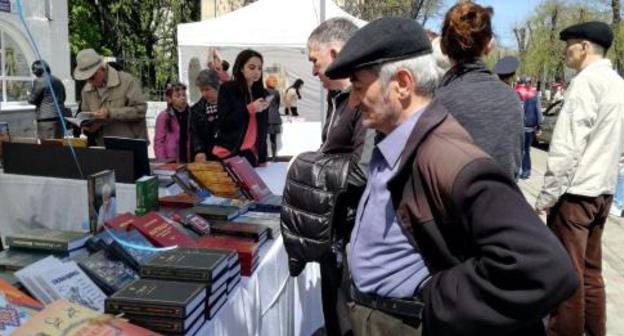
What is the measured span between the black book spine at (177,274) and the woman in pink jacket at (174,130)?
349 cm

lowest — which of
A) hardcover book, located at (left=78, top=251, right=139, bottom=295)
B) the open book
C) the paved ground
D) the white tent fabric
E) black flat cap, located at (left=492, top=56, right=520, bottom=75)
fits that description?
the paved ground

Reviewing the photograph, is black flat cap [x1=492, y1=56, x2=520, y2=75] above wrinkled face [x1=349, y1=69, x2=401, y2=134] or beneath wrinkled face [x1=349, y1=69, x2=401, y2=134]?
above

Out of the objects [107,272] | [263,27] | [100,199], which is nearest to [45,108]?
[263,27]

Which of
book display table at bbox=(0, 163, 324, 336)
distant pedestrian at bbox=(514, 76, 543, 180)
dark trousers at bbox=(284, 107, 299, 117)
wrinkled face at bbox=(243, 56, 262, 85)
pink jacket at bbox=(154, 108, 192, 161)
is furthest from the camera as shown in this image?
dark trousers at bbox=(284, 107, 299, 117)

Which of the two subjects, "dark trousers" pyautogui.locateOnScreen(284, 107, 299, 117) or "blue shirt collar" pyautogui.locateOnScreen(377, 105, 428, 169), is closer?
"blue shirt collar" pyautogui.locateOnScreen(377, 105, 428, 169)

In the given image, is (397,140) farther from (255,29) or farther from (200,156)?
(255,29)

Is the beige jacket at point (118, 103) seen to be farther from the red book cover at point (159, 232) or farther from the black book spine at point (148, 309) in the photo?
the black book spine at point (148, 309)

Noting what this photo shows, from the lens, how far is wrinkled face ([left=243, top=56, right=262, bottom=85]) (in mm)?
3957

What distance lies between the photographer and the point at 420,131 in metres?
1.22

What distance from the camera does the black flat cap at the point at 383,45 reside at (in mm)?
1269

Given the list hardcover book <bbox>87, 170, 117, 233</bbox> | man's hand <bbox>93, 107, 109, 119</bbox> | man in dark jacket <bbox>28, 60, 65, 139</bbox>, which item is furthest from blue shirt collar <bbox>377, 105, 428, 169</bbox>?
man in dark jacket <bbox>28, 60, 65, 139</bbox>

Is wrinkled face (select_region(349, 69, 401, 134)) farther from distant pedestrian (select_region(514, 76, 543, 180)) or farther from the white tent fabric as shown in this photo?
distant pedestrian (select_region(514, 76, 543, 180))

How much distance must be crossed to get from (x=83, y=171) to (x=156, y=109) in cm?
1141

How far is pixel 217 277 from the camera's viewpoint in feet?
5.81
